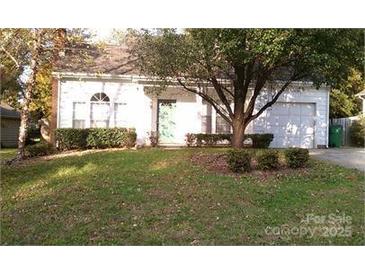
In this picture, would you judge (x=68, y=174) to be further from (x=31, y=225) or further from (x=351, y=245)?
(x=351, y=245)

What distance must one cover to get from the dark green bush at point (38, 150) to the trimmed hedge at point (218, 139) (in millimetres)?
6447

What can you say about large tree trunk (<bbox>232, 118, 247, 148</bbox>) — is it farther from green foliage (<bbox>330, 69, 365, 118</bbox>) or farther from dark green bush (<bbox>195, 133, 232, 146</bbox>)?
green foliage (<bbox>330, 69, 365, 118</bbox>)

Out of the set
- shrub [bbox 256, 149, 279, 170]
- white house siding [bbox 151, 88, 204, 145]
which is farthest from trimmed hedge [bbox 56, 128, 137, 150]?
shrub [bbox 256, 149, 279, 170]

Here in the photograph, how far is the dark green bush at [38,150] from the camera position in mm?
15773

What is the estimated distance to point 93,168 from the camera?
1220 cm

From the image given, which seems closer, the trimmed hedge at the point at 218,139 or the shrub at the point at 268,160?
the shrub at the point at 268,160

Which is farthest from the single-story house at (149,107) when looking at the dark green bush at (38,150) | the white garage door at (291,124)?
the dark green bush at (38,150)

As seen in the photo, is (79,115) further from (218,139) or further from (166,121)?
(218,139)

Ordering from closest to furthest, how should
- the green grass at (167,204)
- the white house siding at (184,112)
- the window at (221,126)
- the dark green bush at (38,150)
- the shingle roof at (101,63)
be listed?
the green grass at (167,204) < the dark green bush at (38,150) < the shingle roof at (101,63) < the white house siding at (184,112) < the window at (221,126)

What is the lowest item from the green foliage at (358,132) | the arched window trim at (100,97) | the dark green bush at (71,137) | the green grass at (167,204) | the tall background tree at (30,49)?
the green grass at (167,204)

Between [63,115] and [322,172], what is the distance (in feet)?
42.8

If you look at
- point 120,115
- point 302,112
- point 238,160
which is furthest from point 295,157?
point 120,115

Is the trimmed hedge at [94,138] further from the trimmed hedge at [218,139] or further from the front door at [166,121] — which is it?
the trimmed hedge at [218,139]

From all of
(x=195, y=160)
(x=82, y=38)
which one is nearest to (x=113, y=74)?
(x=82, y=38)
